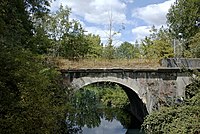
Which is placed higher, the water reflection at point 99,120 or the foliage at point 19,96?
the foliage at point 19,96

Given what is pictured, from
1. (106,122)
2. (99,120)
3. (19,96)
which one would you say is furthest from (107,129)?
(19,96)

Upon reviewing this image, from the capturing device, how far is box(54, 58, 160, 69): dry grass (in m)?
16.3

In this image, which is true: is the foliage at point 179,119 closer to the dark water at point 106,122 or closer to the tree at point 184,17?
the dark water at point 106,122

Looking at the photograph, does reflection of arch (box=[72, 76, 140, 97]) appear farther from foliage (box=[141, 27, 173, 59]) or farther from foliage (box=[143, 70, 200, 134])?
foliage (box=[141, 27, 173, 59])

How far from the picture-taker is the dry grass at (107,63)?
16.3 meters

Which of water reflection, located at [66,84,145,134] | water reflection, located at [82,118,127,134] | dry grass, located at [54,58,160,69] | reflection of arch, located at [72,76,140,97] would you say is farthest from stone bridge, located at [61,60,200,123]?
water reflection, located at [82,118,127,134]

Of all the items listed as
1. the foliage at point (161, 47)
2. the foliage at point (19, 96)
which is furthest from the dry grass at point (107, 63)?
the foliage at point (161, 47)

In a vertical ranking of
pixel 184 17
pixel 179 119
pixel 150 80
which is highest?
pixel 184 17

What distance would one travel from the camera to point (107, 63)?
16766 millimetres

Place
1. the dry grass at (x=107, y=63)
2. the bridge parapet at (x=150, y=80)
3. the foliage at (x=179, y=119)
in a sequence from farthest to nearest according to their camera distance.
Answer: the bridge parapet at (x=150, y=80) < the dry grass at (x=107, y=63) < the foliage at (x=179, y=119)

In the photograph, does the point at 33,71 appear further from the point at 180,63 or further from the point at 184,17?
the point at 184,17

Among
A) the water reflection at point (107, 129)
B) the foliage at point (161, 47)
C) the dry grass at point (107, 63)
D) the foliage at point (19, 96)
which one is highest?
the foliage at point (161, 47)

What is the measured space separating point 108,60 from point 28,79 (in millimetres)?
9100

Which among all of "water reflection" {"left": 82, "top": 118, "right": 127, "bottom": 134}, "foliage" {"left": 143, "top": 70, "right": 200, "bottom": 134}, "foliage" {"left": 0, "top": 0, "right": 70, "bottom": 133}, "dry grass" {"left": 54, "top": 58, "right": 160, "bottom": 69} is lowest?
"water reflection" {"left": 82, "top": 118, "right": 127, "bottom": 134}
